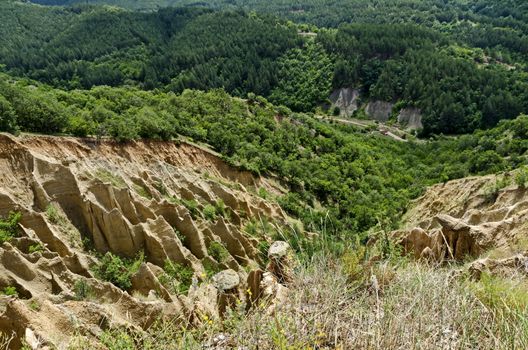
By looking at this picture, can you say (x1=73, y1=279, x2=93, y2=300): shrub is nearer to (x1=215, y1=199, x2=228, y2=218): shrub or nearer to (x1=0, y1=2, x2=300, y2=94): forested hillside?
(x1=215, y1=199, x2=228, y2=218): shrub

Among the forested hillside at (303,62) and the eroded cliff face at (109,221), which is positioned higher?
the eroded cliff face at (109,221)

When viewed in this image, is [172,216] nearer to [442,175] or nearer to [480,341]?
[480,341]

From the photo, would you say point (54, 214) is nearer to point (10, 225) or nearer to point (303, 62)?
point (10, 225)

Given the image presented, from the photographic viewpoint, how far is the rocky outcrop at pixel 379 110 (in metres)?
129

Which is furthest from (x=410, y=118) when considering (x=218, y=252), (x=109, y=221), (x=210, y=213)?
(x=109, y=221)

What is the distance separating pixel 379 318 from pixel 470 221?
2739 centimetres

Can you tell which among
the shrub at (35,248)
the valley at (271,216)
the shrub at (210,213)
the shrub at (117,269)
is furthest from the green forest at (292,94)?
the shrub at (117,269)

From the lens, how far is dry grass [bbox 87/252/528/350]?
6.64 meters

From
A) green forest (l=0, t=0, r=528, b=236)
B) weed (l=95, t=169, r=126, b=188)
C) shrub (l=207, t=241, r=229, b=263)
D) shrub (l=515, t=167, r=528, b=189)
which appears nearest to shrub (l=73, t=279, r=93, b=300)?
shrub (l=207, t=241, r=229, b=263)

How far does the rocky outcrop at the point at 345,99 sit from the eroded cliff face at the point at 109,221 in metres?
97.3

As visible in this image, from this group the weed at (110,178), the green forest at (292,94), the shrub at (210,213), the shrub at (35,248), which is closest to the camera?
the shrub at (35,248)

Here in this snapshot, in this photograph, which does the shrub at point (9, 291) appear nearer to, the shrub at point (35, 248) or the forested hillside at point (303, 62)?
the shrub at point (35, 248)

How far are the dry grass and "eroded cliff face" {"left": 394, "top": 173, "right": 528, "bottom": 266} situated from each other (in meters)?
3.10

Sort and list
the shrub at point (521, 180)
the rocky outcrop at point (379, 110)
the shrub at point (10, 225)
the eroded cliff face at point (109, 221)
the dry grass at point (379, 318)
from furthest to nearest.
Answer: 1. the rocky outcrop at point (379, 110)
2. the shrub at point (521, 180)
3. the shrub at point (10, 225)
4. the eroded cliff face at point (109, 221)
5. the dry grass at point (379, 318)
